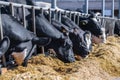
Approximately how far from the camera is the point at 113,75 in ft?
22.5

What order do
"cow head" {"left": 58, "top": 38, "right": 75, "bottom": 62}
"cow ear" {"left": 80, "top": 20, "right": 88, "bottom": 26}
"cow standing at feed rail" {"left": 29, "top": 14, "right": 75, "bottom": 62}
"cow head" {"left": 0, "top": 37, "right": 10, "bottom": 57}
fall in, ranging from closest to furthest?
"cow head" {"left": 0, "top": 37, "right": 10, "bottom": 57} < "cow standing at feed rail" {"left": 29, "top": 14, "right": 75, "bottom": 62} < "cow head" {"left": 58, "top": 38, "right": 75, "bottom": 62} < "cow ear" {"left": 80, "top": 20, "right": 88, "bottom": 26}

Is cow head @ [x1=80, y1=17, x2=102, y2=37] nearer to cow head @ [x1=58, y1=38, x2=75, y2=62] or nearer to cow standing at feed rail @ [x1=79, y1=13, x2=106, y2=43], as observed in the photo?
cow standing at feed rail @ [x1=79, y1=13, x2=106, y2=43]

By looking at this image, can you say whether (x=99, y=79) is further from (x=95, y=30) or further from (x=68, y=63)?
(x=95, y=30)

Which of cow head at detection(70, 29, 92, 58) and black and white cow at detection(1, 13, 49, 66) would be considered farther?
cow head at detection(70, 29, 92, 58)

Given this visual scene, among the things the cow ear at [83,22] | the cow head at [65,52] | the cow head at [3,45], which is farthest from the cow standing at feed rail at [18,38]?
the cow ear at [83,22]

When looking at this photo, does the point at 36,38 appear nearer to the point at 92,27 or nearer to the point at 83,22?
the point at 83,22

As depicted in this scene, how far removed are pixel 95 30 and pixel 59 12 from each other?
2.78 metres

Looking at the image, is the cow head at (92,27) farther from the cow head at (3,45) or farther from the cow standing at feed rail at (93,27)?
the cow head at (3,45)

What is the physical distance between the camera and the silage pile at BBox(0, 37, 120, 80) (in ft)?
16.9

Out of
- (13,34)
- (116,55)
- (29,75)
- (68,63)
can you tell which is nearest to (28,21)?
(68,63)

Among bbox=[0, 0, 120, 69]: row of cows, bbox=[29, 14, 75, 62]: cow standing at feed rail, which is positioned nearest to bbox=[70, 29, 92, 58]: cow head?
bbox=[0, 0, 120, 69]: row of cows

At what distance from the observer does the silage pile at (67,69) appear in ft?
16.9

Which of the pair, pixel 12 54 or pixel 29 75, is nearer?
pixel 29 75

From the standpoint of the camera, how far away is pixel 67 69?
6.27 meters
